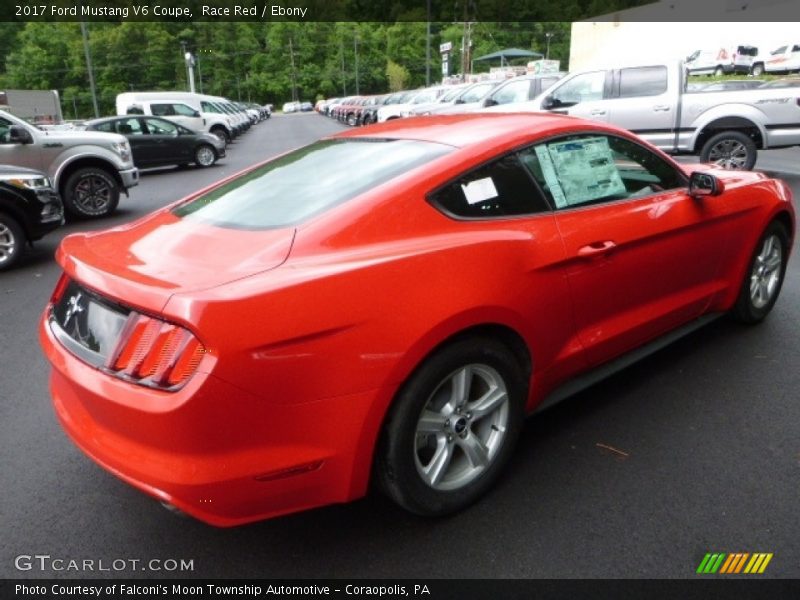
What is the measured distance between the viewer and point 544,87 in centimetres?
1368

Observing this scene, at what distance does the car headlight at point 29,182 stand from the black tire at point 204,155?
Answer: 37.5ft

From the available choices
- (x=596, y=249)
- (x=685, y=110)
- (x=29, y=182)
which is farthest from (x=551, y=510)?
(x=685, y=110)

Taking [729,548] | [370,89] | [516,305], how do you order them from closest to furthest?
[729,548] < [516,305] < [370,89]

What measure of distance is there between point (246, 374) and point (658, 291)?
2268 mm

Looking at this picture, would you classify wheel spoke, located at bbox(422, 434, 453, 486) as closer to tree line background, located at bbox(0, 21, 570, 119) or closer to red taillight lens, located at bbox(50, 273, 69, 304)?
red taillight lens, located at bbox(50, 273, 69, 304)

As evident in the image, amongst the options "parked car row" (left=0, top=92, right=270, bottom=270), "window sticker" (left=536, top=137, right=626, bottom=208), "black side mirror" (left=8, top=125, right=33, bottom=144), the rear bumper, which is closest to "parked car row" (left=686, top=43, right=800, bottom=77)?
"parked car row" (left=0, top=92, right=270, bottom=270)

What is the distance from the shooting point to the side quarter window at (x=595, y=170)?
9.75 ft

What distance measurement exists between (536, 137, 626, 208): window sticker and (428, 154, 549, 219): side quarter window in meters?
Result: 0.16

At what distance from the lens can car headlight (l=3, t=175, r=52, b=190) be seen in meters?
6.76

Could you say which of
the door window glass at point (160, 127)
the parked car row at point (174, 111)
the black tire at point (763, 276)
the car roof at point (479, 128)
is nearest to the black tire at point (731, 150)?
the black tire at point (763, 276)

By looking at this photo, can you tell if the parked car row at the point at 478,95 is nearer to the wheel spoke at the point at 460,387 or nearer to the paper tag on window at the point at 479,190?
the paper tag on window at the point at 479,190

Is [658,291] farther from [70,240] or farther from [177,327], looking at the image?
[70,240]

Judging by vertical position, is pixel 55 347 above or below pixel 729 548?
A: above

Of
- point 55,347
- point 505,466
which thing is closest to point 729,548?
point 505,466
